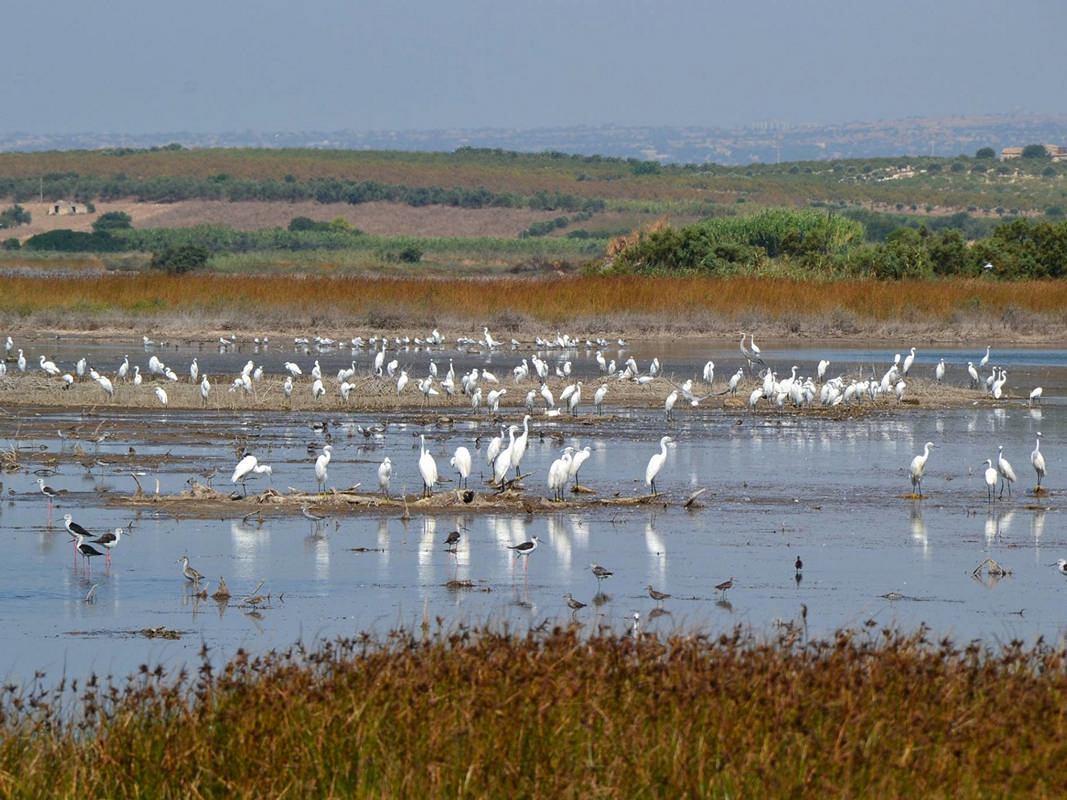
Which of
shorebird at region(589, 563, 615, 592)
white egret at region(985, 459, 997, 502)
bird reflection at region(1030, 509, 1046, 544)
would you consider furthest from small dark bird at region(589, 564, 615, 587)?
white egret at region(985, 459, 997, 502)

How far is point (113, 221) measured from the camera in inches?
4358

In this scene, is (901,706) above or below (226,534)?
above

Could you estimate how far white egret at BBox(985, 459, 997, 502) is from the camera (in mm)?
16672

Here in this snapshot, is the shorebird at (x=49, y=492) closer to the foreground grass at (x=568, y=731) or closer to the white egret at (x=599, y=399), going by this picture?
the foreground grass at (x=568, y=731)

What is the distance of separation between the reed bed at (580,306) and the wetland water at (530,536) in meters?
20.0

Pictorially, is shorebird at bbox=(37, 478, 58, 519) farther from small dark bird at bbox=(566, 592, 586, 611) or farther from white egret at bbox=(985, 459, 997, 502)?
white egret at bbox=(985, 459, 997, 502)

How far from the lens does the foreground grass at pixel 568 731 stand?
20.5 ft

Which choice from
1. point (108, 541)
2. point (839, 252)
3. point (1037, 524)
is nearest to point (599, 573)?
point (108, 541)

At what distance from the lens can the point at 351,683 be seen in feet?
23.6

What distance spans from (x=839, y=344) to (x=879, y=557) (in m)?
30.2

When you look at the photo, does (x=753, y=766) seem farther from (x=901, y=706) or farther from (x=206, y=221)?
(x=206, y=221)

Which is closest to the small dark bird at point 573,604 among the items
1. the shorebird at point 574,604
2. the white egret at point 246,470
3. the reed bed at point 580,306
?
the shorebird at point 574,604

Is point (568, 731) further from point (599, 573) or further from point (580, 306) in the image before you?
point (580, 306)

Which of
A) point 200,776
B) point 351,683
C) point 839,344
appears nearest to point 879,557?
point 351,683
